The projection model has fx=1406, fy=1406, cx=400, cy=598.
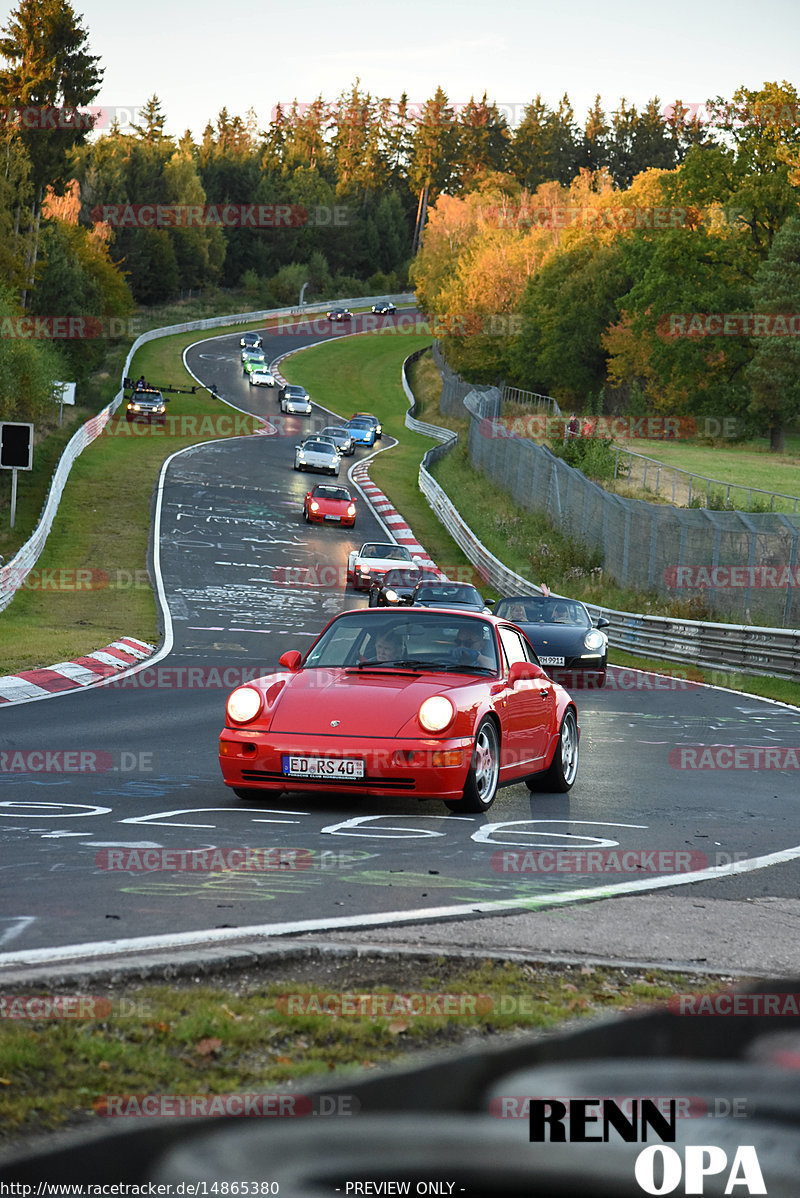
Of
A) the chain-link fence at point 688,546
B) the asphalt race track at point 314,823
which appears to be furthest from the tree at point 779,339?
the asphalt race track at point 314,823

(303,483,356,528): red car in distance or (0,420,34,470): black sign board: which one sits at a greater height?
(0,420,34,470): black sign board

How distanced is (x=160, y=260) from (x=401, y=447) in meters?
60.3

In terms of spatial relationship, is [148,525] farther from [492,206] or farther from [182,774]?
[492,206]

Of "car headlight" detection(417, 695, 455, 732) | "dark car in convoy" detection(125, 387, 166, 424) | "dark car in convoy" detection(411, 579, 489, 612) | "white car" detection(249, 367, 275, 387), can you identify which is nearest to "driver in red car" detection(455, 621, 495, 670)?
"car headlight" detection(417, 695, 455, 732)

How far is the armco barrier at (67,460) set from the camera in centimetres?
3070

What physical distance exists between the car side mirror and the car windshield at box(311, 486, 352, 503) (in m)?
37.0

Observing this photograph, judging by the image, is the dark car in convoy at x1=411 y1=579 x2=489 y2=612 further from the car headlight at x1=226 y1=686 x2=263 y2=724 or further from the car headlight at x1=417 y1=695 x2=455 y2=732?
the car headlight at x1=417 y1=695 x2=455 y2=732

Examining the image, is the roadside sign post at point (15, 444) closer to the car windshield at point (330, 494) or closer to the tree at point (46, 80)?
the car windshield at point (330, 494)

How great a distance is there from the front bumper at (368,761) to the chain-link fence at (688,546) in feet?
57.8

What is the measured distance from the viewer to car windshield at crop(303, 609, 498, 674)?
10.6 metres

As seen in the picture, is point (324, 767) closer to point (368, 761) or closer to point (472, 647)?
point (368, 761)

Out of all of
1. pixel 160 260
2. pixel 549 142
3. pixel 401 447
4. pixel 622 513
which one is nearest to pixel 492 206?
pixel 160 260

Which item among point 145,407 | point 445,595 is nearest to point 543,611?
point 445,595

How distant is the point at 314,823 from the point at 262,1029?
16.2ft
